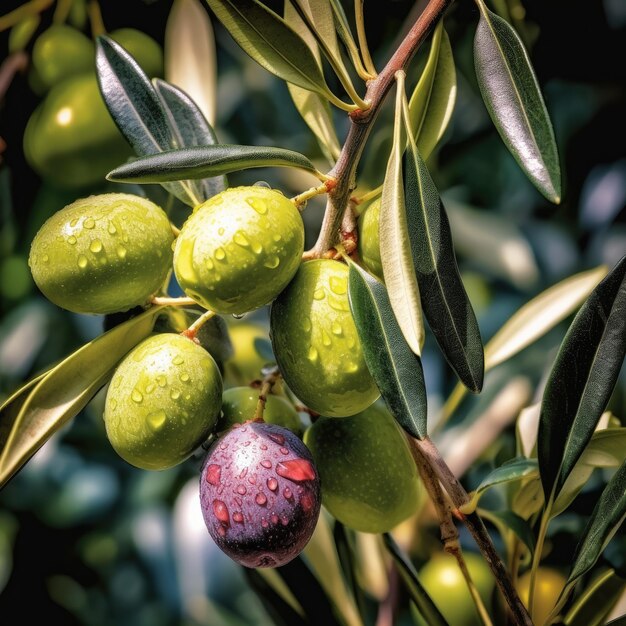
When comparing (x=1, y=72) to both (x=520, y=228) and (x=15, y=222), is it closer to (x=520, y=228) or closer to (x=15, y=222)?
(x=15, y=222)

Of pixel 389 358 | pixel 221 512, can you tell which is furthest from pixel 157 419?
pixel 389 358

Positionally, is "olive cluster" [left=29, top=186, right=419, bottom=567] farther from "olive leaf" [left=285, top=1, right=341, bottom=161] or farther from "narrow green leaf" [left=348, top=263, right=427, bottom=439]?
"olive leaf" [left=285, top=1, right=341, bottom=161]

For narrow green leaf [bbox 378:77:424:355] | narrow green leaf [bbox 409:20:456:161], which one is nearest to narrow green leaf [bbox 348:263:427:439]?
narrow green leaf [bbox 378:77:424:355]

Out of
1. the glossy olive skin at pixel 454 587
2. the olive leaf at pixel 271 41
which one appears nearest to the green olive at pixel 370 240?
the olive leaf at pixel 271 41

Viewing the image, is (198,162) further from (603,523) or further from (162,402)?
(603,523)

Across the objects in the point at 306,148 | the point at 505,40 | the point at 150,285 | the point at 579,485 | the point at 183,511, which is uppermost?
the point at 505,40

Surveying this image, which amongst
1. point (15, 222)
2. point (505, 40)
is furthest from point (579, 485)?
point (15, 222)
